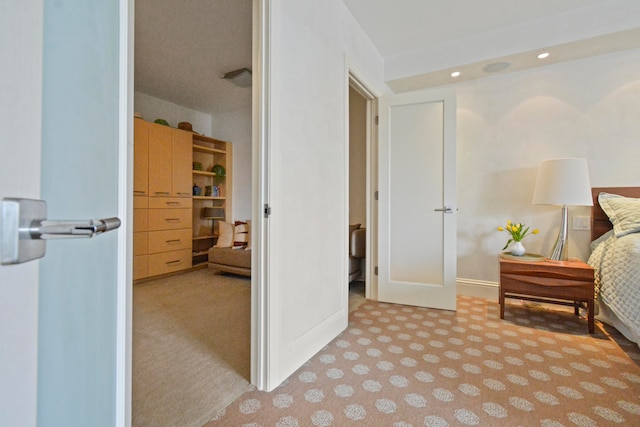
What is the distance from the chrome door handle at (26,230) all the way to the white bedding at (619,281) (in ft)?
8.75

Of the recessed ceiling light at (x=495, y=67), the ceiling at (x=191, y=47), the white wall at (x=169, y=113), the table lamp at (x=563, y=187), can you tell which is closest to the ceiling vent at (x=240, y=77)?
the ceiling at (x=191, y=47)

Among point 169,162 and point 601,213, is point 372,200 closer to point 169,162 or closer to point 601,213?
point 601,213

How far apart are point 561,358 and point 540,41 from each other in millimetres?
2481

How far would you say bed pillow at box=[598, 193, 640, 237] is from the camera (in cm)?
224

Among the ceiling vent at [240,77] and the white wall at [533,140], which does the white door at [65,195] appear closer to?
the ceiling vent at [240,77]

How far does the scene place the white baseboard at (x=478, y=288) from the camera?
121 inches

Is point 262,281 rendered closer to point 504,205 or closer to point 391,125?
point 391,125

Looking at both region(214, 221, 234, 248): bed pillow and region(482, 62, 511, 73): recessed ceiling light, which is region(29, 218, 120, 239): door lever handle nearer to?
region(482, 62, 511, 73): recessed ceiling light

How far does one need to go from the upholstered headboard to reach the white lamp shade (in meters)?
0.24

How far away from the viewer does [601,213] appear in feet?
8.59

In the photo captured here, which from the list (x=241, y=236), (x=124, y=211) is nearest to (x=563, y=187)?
(x=124, y=211)

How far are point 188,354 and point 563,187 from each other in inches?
122

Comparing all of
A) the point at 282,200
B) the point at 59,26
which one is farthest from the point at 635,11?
the point at 59,26

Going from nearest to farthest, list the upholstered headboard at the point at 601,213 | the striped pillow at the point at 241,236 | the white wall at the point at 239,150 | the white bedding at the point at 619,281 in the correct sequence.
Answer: the white bedding at the point at 619,281 → the upholstered headboard at the point at 601,213 → the striped pillow at the point at 241,236 → the white wall at the point at 239,150
